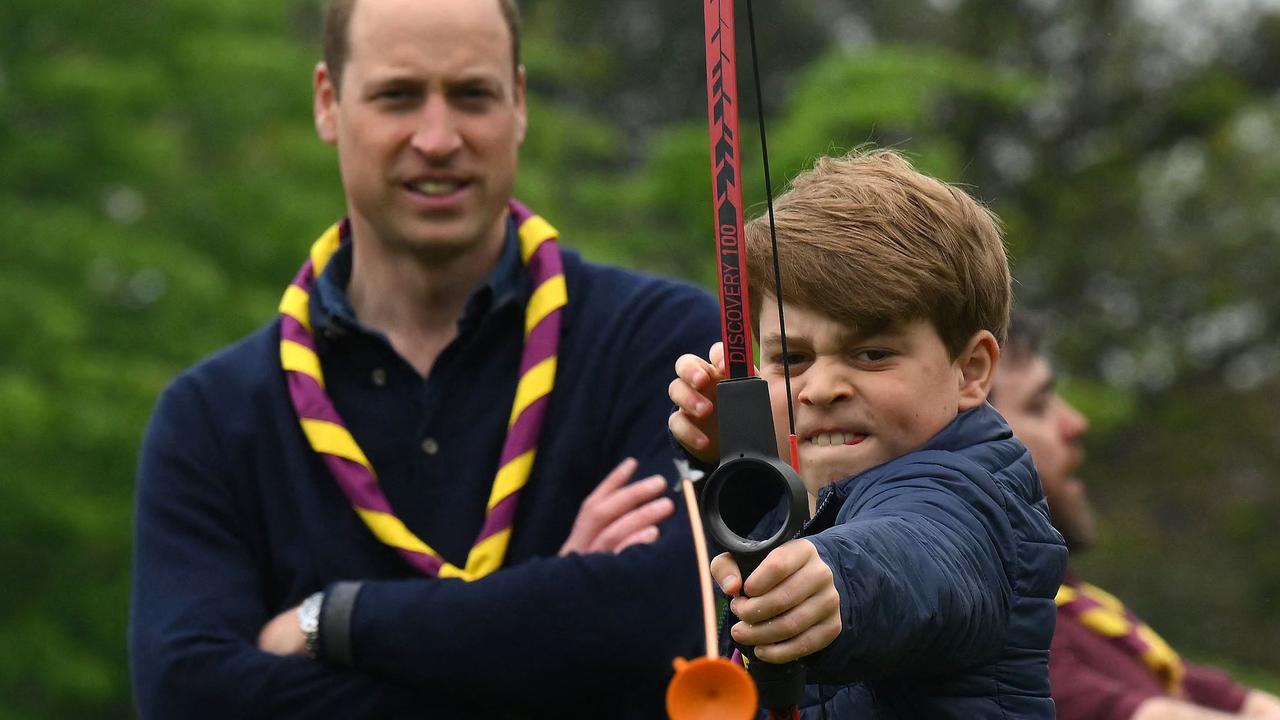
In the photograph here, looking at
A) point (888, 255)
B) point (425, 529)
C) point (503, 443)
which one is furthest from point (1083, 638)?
point (888, 255)

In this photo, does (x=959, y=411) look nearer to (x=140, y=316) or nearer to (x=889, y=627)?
(x=889, y=627)

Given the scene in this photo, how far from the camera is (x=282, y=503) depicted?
13.1 feet

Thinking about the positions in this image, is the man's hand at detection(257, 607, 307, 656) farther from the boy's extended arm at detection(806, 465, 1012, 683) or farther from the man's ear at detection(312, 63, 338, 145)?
the boy's extended arm at detection(806, 465, 1012, 683)

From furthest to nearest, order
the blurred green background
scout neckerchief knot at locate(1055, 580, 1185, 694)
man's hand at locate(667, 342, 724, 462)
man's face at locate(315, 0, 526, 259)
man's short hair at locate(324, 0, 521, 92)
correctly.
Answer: the blurred green background, scout neckerchief knot at locate(1055, 580, 1185, 694), man's short hair at locate(324, 0, 521, 92), man's face at locate(315, 0, 526, 259), man's hand at locate(667, 342, 724, 462)

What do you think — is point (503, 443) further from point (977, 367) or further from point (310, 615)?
point (977, 367)

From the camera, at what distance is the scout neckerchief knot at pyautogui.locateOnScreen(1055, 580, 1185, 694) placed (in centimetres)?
454

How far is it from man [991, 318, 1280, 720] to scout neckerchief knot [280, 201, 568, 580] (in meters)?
1.25

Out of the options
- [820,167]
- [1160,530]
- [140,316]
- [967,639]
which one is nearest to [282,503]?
[820,167]

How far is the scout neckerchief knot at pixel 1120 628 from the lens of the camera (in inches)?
179

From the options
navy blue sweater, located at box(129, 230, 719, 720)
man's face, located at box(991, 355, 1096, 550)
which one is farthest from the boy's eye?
man's face, located at box(991, 355, 1096, 550)

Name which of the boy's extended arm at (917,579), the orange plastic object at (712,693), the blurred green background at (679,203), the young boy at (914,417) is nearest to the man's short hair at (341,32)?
the blurred green background at (679,203)

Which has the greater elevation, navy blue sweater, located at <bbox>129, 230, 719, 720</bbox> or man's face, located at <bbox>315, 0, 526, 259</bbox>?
man's face, located at <bbox>315, 0, 526, 259</bbox>

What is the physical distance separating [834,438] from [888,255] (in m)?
0.27

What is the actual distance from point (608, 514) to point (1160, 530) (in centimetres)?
2024
